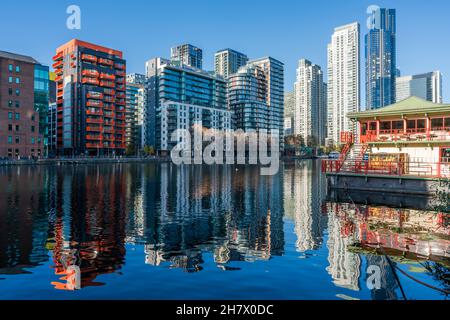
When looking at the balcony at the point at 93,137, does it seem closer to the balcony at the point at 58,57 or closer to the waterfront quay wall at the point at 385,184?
the balcony at the point at 58,57

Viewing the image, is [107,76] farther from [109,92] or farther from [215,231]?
[215,231]

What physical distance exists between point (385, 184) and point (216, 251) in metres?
33.3

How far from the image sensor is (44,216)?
30.2 meters

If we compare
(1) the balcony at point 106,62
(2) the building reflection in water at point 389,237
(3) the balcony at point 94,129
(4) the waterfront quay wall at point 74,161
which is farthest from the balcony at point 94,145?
(2) the building reflection in water at point 389,237

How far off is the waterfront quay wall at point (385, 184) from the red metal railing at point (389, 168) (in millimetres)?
710

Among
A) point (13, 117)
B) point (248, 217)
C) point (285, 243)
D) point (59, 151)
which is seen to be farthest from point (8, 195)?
point (59, 151)

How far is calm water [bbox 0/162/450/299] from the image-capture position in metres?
14.9

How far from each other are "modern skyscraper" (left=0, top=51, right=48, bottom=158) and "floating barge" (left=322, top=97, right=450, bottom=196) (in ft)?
393

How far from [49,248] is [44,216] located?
10797 mm

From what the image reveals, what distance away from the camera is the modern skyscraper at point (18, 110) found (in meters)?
128

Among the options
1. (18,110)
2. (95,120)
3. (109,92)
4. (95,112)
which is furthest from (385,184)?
(109,92)

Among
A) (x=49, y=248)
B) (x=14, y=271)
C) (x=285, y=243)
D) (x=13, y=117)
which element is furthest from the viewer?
(x=13, y=117)

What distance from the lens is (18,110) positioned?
131m
